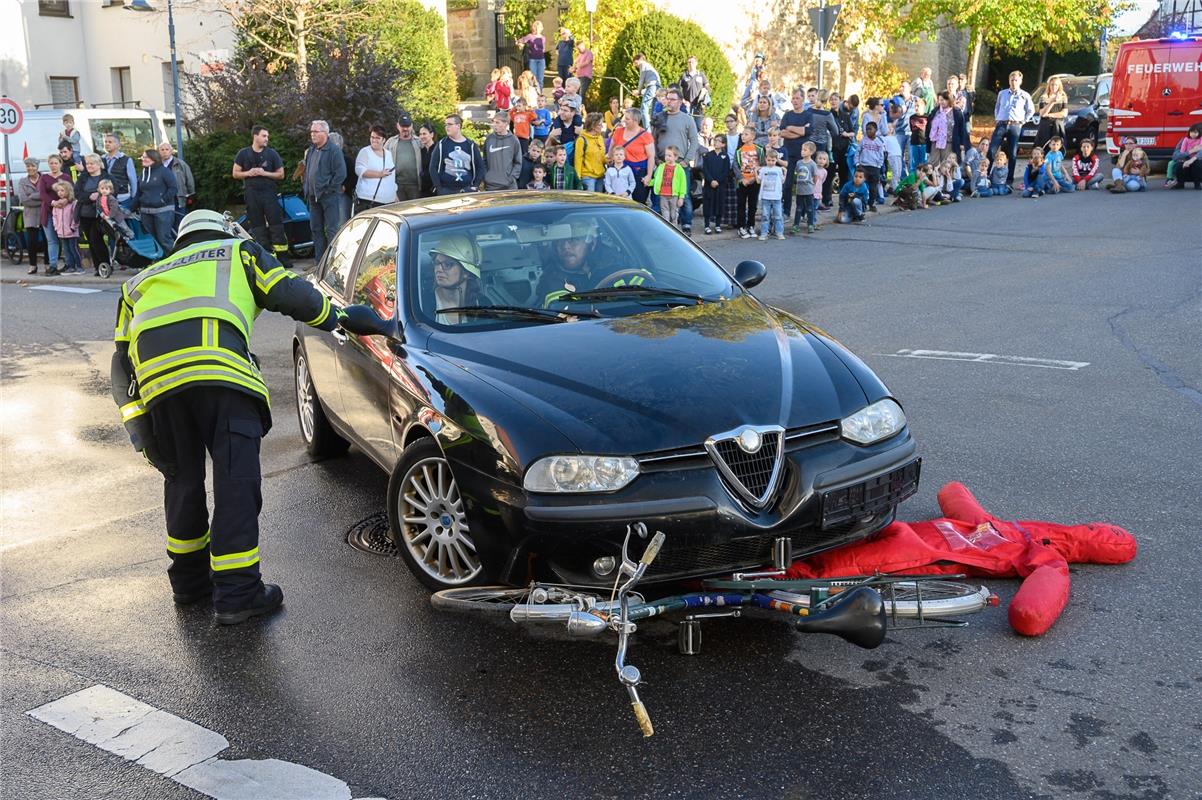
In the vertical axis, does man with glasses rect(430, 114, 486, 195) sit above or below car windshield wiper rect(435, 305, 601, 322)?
above

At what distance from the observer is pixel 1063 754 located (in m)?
3.57

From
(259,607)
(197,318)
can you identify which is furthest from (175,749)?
(197,318)

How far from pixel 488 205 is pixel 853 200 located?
44.5ft

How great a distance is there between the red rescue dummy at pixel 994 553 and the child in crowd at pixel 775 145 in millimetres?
12427

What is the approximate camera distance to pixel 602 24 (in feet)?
94.5

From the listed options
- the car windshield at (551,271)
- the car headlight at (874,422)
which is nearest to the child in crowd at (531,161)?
the car windshield at (551,271)

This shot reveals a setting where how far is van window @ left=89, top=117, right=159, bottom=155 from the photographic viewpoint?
21.7 metres

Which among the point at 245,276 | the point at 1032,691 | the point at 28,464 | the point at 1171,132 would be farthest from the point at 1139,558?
the point at 1171,132

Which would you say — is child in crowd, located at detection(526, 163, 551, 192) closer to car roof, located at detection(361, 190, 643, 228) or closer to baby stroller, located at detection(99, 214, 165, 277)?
baby stroller, located at detection(99, 214, 165, 277)

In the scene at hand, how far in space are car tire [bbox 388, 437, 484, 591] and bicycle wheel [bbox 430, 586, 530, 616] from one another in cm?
14

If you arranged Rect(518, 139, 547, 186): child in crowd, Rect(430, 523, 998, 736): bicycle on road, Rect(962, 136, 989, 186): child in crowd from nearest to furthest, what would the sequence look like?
Rect(430, 523, 998, 736): bicycle on road → Rect(518, 139, 547, 186): child in crowd → Rect(962, 136, 989, 186): child in crowd

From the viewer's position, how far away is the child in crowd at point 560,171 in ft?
54.6

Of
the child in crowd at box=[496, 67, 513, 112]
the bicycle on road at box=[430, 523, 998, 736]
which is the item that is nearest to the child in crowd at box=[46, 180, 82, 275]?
the child in crowd at box=[496, 67, 513, 112]

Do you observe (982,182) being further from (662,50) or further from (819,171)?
(662,50)
